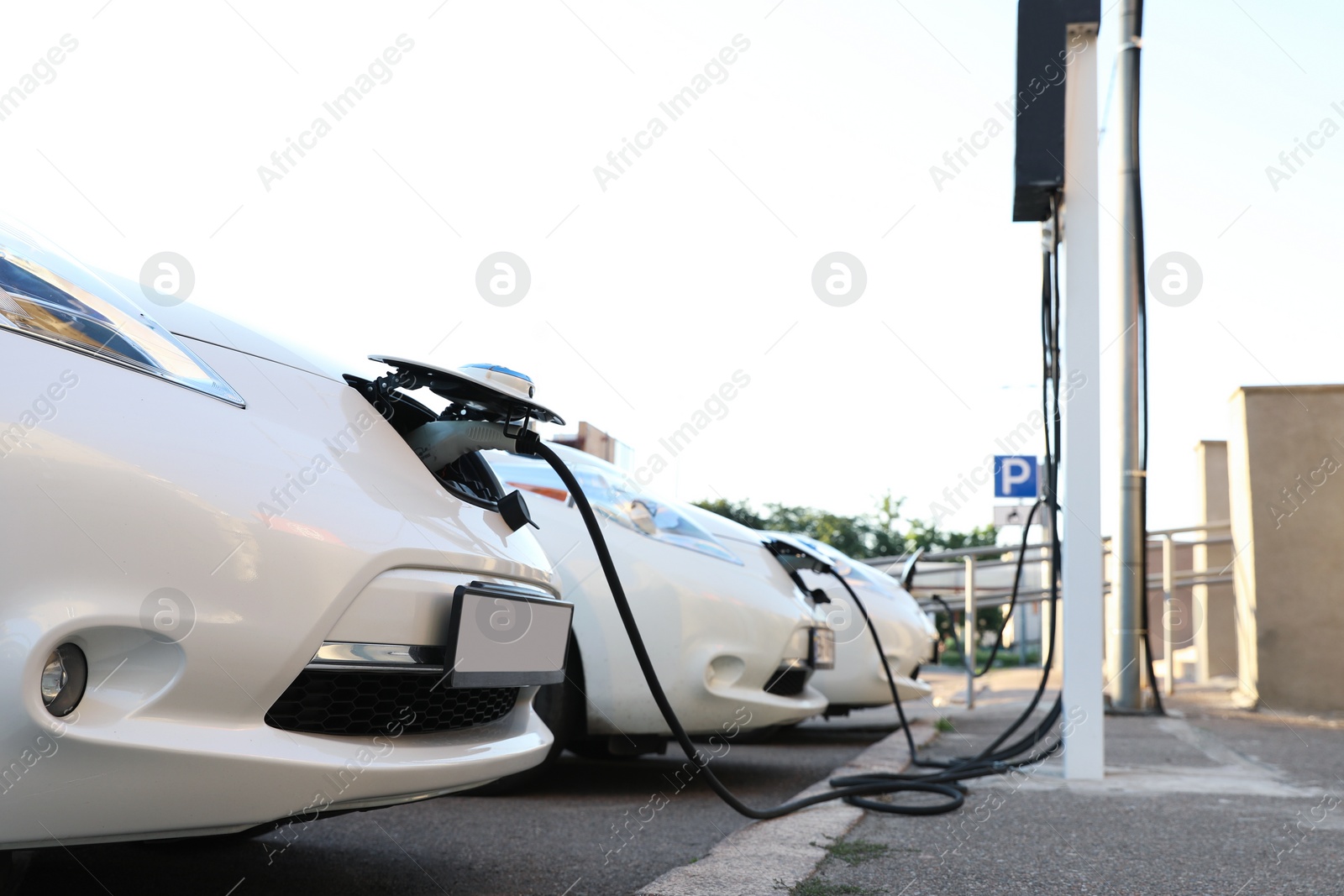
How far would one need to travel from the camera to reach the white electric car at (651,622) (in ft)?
10.6

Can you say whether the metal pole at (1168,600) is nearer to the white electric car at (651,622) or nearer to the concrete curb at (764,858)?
the white electric car at (651,622)

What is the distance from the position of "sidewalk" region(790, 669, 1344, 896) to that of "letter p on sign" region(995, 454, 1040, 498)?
4.02 meters

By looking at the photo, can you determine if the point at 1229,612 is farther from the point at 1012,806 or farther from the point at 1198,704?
the point at 1012,806

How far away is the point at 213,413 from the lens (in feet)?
5.12

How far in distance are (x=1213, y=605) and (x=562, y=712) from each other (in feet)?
29.0

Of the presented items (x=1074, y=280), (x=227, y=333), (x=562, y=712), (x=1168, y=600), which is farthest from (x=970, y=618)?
(x=227, y=333)

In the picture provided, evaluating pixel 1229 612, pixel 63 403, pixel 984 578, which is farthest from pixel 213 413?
pixel 984 578

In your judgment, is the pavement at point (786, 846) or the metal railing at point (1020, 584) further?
the metal railing at point (1020, 584)

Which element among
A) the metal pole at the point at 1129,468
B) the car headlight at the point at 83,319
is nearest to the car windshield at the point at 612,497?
the car headlight at the point at 83,319

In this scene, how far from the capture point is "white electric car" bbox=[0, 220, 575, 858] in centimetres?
130

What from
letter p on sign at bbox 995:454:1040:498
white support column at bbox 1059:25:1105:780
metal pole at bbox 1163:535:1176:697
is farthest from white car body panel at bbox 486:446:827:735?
metal pole at bbox 1163:535:1176:697

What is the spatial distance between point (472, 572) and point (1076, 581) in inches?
111

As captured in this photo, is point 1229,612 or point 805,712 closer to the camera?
point 805,712

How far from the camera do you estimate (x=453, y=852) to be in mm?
2609
